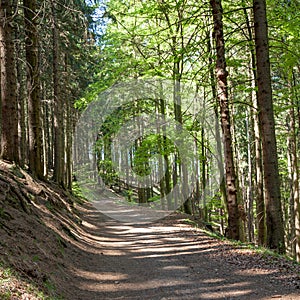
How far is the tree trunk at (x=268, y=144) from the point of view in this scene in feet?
27.8

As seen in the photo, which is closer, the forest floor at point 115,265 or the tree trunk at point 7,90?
the forest floor at point 115,265

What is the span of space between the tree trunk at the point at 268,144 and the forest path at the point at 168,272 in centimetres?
96

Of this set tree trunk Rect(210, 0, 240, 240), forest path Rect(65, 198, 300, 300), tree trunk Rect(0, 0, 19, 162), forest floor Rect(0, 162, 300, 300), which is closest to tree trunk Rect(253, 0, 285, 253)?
forest floor Rect(0, 162, 300, 300)

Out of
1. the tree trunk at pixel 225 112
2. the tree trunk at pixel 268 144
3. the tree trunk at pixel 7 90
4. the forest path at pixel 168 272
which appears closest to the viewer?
the forest path at pixel 168 272

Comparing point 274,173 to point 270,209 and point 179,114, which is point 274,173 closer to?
point 270,209

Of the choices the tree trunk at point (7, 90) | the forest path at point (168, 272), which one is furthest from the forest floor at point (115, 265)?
the tree trunk at point (7, 90)

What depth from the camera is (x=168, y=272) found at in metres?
7.84

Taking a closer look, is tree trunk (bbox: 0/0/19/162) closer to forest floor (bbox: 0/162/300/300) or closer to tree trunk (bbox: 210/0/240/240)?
forest floor (bbox: 0/162/300/300)

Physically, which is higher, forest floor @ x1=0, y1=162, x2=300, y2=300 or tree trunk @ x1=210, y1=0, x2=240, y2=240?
tree trunk @ x1=210, y1=0, x2=240, y2=240

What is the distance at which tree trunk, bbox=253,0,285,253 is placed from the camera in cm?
846

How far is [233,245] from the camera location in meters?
9.61

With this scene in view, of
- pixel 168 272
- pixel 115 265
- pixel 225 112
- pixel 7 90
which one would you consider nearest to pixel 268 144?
pixel 225 112

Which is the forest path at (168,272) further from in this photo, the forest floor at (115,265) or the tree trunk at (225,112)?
the tree trunk at (225,112)

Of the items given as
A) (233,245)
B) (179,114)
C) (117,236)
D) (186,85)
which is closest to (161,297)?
(233,245)
